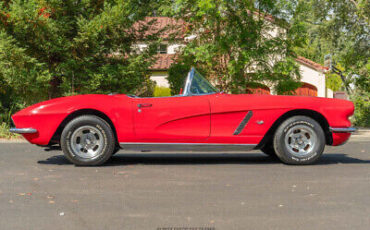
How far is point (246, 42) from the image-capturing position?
43.6 ft

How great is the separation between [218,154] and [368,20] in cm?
1365

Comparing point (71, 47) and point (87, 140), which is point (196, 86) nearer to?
point (87, 140)

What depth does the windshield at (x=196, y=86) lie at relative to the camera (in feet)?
21.7

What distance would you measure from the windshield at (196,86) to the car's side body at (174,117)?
0.46 feet

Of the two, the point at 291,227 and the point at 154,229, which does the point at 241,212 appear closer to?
the point at 291,227

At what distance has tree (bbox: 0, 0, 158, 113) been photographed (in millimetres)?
11914

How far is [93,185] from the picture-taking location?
5.07 metres

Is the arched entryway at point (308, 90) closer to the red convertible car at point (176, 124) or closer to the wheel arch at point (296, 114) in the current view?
the wheel arch at point (296, 114)

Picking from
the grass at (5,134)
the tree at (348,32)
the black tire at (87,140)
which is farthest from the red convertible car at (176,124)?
the tree at (348,32)

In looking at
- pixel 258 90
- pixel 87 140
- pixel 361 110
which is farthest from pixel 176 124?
pixel 361 110

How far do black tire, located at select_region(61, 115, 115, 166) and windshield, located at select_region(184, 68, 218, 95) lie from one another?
53.1 inches

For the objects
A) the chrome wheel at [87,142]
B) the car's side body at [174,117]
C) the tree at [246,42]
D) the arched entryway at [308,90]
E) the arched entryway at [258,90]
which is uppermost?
the tree at [246,42]

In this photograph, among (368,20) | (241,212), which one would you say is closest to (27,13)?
(241,212)

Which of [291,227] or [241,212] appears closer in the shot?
[291,227]
